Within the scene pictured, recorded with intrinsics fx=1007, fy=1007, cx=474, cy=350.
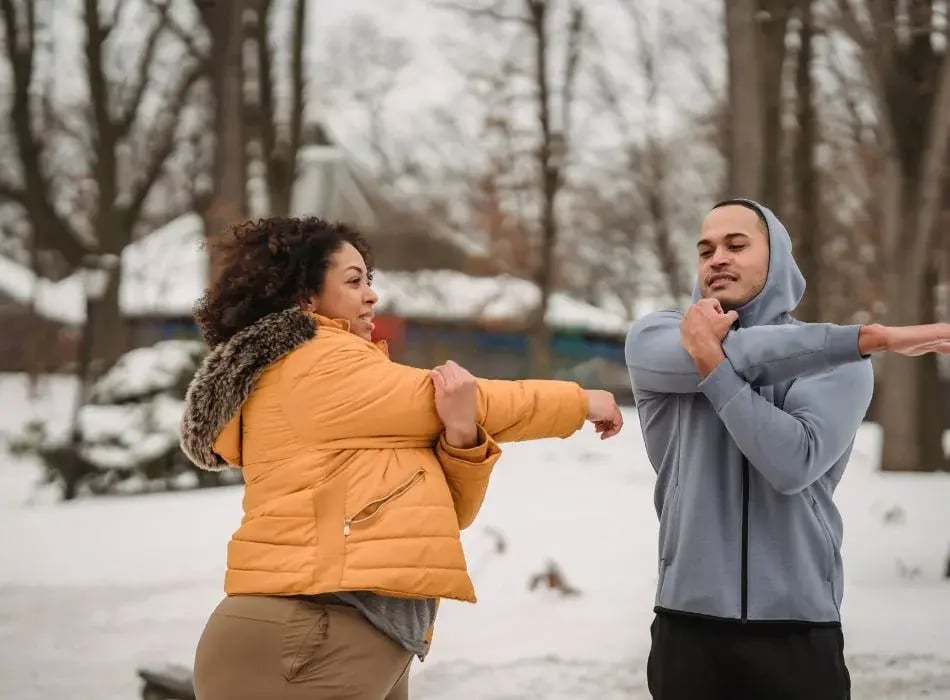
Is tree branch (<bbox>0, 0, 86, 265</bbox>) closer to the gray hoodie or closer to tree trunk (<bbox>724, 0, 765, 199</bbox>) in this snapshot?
tree trunk (<bbox>724, 0, 765, 199</bbox>)

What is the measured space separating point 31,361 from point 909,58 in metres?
4.56

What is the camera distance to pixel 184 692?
327 centimetres

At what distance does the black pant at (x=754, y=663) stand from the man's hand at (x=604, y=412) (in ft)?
1.08

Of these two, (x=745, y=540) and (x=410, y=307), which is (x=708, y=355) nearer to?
(x=745, y=540)

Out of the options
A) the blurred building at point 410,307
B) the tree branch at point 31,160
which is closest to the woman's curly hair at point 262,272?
the blurred building at point 410,307

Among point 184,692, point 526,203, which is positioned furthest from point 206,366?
point 526,203

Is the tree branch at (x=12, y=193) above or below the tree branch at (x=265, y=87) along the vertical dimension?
below

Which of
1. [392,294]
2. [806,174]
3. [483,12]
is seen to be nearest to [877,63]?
[806,174]

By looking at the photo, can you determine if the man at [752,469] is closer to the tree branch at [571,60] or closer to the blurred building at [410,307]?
the blurred building at [410,307]

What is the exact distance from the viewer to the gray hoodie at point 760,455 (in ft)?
4.78

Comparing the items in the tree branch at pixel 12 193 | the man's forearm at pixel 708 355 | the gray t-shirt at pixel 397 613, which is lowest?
the gray t-shirt at pixel 397 613

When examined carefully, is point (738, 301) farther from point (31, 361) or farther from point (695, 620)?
point (31, 361)

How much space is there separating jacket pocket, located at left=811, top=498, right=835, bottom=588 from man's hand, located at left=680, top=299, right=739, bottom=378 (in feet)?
0.97

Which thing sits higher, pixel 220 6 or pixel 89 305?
pixel 220 6
